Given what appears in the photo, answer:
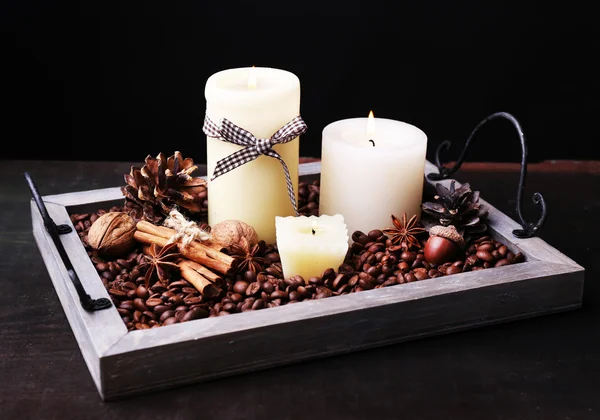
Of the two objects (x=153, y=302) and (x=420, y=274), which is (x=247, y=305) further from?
(x=420, y=274)

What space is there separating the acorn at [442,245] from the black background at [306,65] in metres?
0.83

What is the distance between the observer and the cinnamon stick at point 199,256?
1.24m

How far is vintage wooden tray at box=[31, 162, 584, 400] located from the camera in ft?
3.34

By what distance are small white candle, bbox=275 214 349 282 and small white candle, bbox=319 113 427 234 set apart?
0.12 metres

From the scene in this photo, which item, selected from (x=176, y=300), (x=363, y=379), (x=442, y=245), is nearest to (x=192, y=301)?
(x=176, y=300)

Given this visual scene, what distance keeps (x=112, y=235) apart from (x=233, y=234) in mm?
189

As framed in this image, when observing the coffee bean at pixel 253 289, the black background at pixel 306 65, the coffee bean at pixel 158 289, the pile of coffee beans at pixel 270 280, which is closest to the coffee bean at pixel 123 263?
the pile of coffee beans at pixel 270 280

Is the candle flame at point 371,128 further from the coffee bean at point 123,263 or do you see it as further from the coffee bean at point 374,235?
the coffee bean at point 123,263

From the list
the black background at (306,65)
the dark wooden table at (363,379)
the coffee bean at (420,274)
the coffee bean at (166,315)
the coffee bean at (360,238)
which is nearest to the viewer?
the dark wooden table at (363,379)

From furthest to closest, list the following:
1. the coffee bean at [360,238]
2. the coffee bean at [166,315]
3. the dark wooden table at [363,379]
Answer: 1. the coffee bean at [360,238]
2. the coffee bean at [166,315]
3. the dark wooden table at [363,379]

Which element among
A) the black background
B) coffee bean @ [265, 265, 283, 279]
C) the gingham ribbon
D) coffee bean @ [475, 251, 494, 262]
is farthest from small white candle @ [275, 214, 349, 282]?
the black background

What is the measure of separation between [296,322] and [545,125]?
4.11ft

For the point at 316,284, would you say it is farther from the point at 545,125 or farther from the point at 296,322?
the point at 545,125

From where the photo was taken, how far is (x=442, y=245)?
4.21 ft
